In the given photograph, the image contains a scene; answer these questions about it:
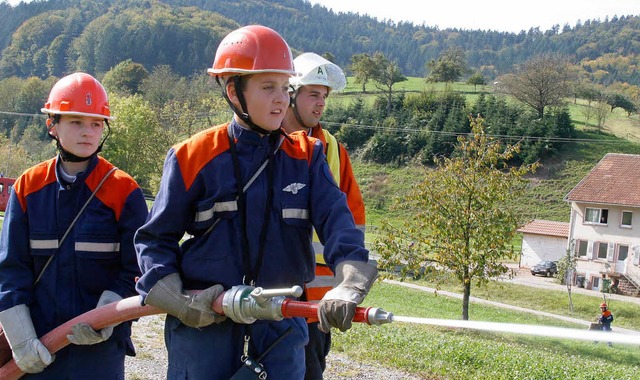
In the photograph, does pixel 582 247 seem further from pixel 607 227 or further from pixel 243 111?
pixel 243 111

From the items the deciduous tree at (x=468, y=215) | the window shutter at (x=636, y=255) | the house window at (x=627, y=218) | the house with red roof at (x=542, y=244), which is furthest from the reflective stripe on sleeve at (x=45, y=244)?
the house with red roof at (x=542, y=244)

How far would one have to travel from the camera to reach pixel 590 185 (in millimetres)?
53281

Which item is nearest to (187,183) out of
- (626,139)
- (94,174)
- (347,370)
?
(94,174)

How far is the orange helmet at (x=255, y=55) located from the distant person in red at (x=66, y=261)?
1148 millimetres

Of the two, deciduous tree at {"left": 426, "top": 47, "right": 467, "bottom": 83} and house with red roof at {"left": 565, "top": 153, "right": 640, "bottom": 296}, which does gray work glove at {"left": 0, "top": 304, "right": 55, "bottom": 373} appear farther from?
deciduous tree at {"left": 426, "top": 47, "right": 467, "bottom": 83}

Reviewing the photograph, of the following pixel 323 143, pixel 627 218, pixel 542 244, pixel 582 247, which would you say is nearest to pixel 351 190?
pixel 323 143

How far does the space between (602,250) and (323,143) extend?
5215cm

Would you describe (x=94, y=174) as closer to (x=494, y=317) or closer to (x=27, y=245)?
(x=27, y=245)

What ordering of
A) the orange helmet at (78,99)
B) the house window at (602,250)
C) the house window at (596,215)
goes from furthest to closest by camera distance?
1. the house window at (596,215)
2. the house window at (602,250)
3. the orange helmet at (78,99)

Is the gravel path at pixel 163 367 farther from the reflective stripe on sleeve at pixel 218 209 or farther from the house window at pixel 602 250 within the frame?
the house window at pixel 602 250

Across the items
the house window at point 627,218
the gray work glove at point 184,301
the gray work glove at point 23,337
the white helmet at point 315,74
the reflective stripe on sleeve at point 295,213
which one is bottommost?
the house window at point 627,218

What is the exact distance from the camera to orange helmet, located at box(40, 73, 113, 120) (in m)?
3.83

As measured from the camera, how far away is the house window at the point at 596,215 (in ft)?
173

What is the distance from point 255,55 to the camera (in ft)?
9.45
